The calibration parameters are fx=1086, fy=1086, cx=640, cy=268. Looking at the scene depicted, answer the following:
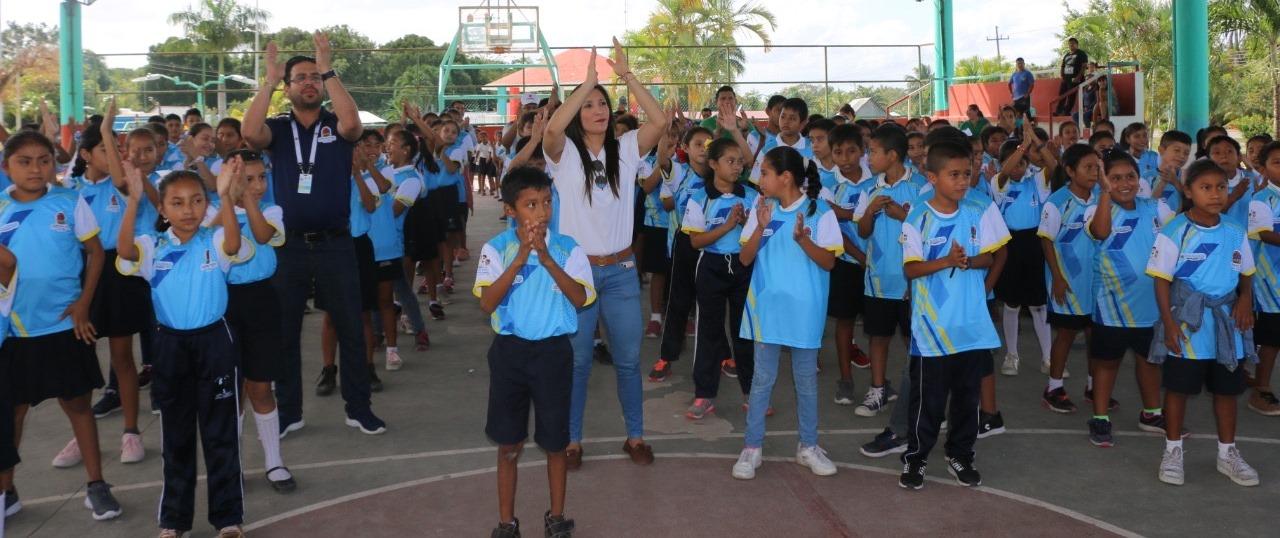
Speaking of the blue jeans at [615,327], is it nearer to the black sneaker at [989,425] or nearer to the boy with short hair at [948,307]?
the boy with short hair at [948,307]

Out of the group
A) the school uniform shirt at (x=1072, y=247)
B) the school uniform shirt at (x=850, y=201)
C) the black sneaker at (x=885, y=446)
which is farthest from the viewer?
the school uniform shirt at (x=850, y=201)

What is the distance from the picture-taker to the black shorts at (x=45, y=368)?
15.3ft

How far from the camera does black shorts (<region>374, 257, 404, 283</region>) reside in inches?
295

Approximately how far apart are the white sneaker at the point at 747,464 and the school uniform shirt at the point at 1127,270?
79.3 inches

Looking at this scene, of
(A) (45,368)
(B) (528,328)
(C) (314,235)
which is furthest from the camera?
(C) (314,235)

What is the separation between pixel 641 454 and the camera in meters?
5.39

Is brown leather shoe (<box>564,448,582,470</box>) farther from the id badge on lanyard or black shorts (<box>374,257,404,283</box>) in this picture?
black shorts (<box>374,257,404,283</box>)

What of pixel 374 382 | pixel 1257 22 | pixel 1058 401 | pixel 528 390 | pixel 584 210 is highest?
pixel 1257 22

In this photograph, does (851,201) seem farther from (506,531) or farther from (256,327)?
(256,327)

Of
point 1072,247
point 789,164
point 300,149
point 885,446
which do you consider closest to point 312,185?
point 300,149

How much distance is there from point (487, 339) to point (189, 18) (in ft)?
152

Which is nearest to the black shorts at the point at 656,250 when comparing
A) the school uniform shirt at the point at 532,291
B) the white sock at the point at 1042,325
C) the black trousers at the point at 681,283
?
the black trousers at the point at 681,283

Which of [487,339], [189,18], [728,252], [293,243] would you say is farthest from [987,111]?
[189,18]

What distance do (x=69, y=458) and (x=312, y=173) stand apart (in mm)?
1913
